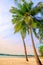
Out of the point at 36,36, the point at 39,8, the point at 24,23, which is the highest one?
the point at 39,8

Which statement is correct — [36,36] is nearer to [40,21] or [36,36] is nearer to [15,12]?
[40,21]

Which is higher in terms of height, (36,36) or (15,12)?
(15,12)

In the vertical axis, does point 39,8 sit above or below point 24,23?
above

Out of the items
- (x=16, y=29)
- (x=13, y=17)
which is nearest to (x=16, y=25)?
(x=16, y=29)

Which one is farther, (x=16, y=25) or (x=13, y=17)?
(x=13, y=17)

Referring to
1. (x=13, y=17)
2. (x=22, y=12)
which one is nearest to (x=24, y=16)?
(x=22, y=12)

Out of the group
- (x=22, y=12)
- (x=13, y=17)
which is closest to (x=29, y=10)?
(x=22, y=12)

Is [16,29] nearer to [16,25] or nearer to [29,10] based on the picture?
[16,25]

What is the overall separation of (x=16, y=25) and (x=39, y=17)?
3.33 meters

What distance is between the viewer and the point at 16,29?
27516 millimetres

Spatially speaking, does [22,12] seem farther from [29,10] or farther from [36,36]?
[36,36]

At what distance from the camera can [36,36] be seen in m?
29.7

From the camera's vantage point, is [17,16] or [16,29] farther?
[17,16]

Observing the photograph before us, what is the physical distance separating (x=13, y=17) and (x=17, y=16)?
960 millimetres
